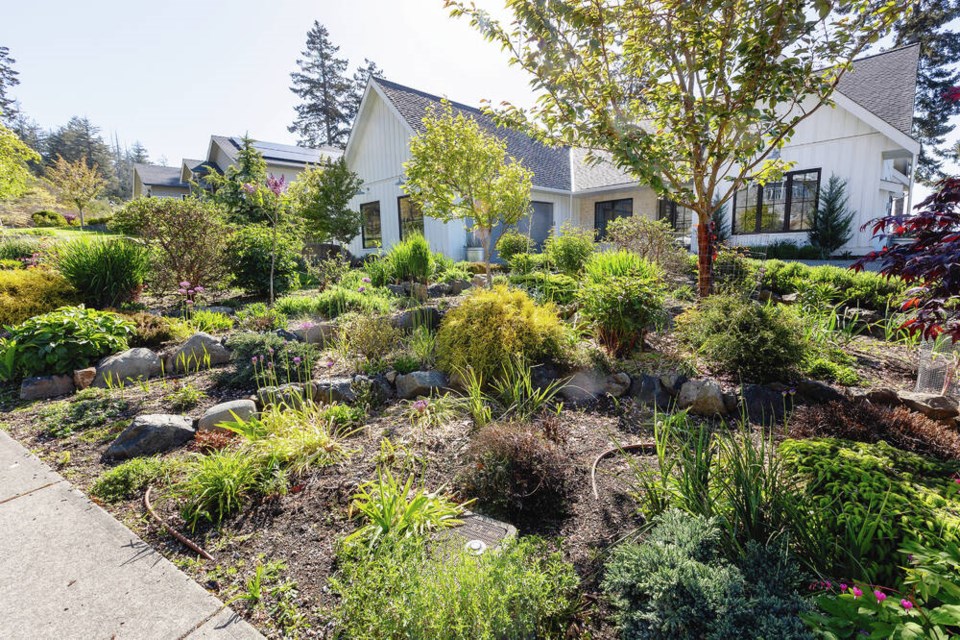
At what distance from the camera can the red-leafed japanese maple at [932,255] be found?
2.20 m

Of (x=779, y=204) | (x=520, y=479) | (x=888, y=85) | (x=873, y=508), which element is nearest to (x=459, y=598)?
(x=520, y=479)

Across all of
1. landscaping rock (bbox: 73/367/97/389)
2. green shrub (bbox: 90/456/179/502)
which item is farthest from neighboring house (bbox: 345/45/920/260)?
green shrub (bbox: 90/456/179/502)

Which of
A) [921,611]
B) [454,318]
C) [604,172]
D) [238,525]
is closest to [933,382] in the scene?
[921,611]

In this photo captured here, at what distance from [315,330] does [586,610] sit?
4576mm

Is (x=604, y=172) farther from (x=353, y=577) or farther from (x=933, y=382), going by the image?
(x=353, y=577)

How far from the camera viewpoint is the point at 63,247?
6.60m

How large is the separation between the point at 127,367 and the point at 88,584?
3.23 metres

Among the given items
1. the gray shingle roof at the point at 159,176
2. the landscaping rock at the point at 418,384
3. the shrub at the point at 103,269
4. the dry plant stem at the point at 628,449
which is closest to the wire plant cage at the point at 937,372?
the dry plant stem at the point at 628,449

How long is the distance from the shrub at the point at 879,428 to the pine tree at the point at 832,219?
11.1m

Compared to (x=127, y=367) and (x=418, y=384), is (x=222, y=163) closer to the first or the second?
(x=127, y=367)

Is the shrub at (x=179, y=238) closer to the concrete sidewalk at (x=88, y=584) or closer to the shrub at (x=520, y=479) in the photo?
the concrete sidewalk at (x=88, y=584)

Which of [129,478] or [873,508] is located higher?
[873,508]

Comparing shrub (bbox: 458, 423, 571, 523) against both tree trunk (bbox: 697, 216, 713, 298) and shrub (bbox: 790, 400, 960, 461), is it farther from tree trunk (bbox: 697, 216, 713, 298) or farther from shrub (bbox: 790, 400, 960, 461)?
tree trunk (bbox: 697, 216, 713, 298)

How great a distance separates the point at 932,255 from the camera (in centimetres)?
221
